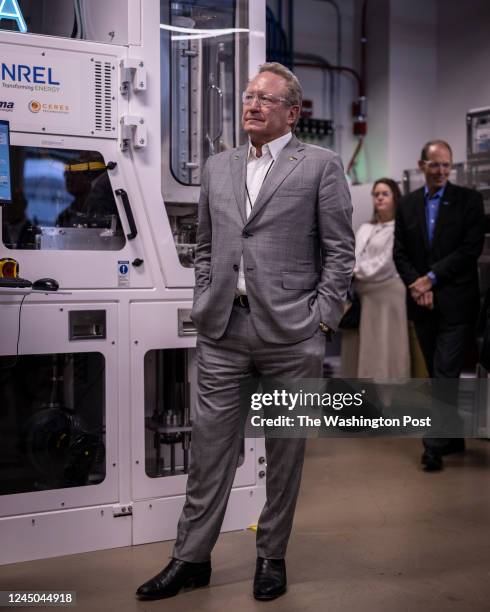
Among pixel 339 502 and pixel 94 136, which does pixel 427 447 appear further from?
pixel 94 136

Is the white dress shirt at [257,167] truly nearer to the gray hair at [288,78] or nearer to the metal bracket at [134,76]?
the gray hair at [288,78]

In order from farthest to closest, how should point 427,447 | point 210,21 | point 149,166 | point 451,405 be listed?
point 451,405
point 427,447
point 210,21
point 149,166

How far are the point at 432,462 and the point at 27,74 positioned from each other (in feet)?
9.07

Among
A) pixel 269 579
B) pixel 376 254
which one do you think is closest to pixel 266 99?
pixel 269 579

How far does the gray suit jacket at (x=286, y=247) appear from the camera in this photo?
2555mm

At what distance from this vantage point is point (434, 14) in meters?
6.80

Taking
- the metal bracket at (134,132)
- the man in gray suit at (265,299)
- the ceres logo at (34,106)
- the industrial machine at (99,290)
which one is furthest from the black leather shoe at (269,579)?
the ceres logo at (34,106)

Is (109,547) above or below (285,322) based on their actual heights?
below

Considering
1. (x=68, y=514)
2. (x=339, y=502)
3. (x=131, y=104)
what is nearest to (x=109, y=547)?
(x=68, y=514)

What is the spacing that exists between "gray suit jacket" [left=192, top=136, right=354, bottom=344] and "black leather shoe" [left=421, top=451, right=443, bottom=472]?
1.97 meters

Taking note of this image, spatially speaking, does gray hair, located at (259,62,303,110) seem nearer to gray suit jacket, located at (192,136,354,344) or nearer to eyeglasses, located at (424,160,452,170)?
gray suit jacket, located at (192,136,354,344)

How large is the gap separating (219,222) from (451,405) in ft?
8.88

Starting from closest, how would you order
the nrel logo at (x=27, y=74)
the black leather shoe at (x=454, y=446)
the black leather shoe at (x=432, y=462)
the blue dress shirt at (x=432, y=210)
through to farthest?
the nrel logo at (x=27, y=74) < the black leather shoe at (x=432, y=462) < the blue dress shirt at (x=432, y=210) < the black leather shoe at (x=454, y=446)

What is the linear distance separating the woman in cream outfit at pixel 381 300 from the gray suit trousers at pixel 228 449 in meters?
2.72
